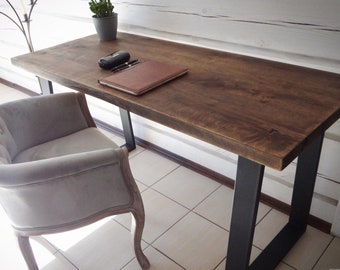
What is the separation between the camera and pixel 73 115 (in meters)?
1.55

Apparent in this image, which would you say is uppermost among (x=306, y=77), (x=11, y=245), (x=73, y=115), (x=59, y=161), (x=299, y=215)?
(x=306, y=77)

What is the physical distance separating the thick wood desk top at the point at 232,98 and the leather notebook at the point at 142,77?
24mm

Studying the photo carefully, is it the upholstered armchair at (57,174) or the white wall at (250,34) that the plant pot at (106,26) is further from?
the upholstered armchair at (57,174)

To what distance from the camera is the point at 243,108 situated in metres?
0.98

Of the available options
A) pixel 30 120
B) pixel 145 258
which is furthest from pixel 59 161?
pixel 145 258

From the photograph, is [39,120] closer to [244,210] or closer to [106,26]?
[106,26]

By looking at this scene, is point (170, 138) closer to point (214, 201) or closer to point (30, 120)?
point (214, 201)

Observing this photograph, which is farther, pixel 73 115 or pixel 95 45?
pixel 95 45

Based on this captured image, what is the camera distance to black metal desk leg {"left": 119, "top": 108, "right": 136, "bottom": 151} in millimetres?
2117

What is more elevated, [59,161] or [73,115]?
[59,161]

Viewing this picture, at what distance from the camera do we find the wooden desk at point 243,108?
86 centimetres

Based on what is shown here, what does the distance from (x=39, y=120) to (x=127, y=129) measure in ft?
2.51

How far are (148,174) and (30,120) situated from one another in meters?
0.82

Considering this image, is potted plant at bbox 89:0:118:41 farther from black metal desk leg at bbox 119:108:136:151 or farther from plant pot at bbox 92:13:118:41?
black metal desk leg at bbox 119:108:136:151
